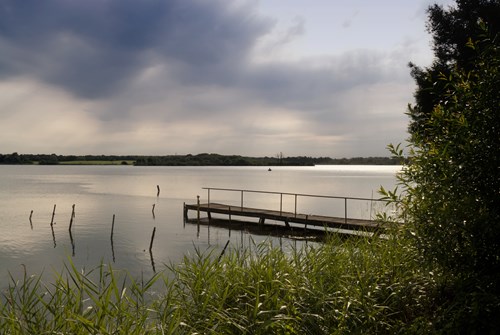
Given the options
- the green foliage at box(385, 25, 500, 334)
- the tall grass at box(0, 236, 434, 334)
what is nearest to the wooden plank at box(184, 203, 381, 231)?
the tall grass at box(0, 236, 434, 334)

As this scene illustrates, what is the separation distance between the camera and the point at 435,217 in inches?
223

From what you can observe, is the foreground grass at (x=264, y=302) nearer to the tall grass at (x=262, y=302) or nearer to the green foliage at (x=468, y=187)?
the tall grass at (x=262, y=302)

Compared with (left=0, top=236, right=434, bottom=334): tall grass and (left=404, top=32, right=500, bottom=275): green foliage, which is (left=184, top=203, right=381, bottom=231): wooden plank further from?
(left=404, top=32, right=500, bottom=275): green foliage

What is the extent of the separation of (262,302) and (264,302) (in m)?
0.27

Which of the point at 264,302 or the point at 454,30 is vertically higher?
the point at 454,30

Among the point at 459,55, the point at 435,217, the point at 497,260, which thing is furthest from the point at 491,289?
the point at 459,55

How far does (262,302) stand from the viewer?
6.90 metres

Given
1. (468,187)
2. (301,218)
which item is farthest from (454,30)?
(468,187)

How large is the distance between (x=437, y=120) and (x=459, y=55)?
20756 mm

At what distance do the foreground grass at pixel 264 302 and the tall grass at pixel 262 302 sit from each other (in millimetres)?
17

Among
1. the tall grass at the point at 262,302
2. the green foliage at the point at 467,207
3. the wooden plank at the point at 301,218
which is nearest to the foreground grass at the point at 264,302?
the tall grass at the point at 262,302

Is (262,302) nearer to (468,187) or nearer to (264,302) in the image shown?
(264,302)

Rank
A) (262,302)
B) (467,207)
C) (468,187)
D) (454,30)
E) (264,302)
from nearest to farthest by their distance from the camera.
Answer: (467,207), (468,187), (264,302), (262,302), (454,30)

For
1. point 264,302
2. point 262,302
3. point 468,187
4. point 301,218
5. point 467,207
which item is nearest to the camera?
point 467,207
